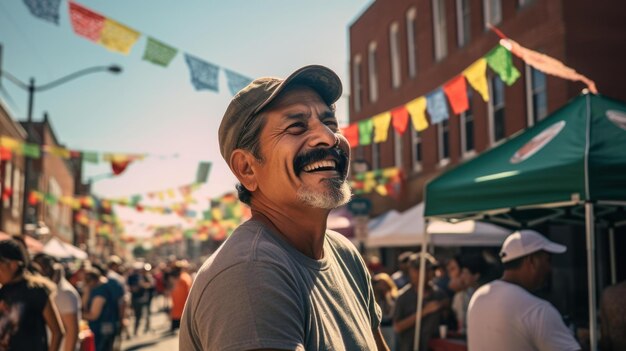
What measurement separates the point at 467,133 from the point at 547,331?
1619 cm

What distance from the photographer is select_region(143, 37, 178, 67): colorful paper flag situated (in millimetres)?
10047

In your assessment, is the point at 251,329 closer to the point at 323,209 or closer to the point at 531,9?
the point at 323,209

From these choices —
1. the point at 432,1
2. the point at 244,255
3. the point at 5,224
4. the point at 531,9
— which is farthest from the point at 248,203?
the point at 5,224

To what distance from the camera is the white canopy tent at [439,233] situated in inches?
430

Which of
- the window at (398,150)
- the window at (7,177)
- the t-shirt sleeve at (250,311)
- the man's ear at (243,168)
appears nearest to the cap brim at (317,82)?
the man's ear at (243,168)

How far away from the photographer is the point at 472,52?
1886 centimetres

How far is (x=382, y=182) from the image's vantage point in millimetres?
23969

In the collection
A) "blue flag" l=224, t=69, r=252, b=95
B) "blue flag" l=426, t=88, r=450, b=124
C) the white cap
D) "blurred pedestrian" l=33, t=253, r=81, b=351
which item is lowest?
"blurred pedestrian" l=33, t=253, r=81, b=351

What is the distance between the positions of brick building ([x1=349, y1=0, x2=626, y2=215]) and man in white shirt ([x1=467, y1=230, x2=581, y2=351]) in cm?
1145

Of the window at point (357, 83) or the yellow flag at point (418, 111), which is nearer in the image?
the yellow flag at point (418, 111)

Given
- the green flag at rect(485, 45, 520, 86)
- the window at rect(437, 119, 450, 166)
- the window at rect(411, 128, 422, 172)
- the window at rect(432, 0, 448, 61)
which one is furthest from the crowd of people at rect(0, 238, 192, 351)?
the window at rect(411, 128, 422, 172)

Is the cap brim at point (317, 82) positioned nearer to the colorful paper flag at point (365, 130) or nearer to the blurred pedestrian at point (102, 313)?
the blurred pedestrian at point (102, 313)

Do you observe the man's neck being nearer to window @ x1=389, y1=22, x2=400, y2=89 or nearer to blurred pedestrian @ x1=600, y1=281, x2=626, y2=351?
blurred pedestrian @ x1=600, y1=281, x2=626, y2=351

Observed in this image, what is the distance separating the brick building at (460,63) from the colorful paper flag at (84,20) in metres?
10.3
